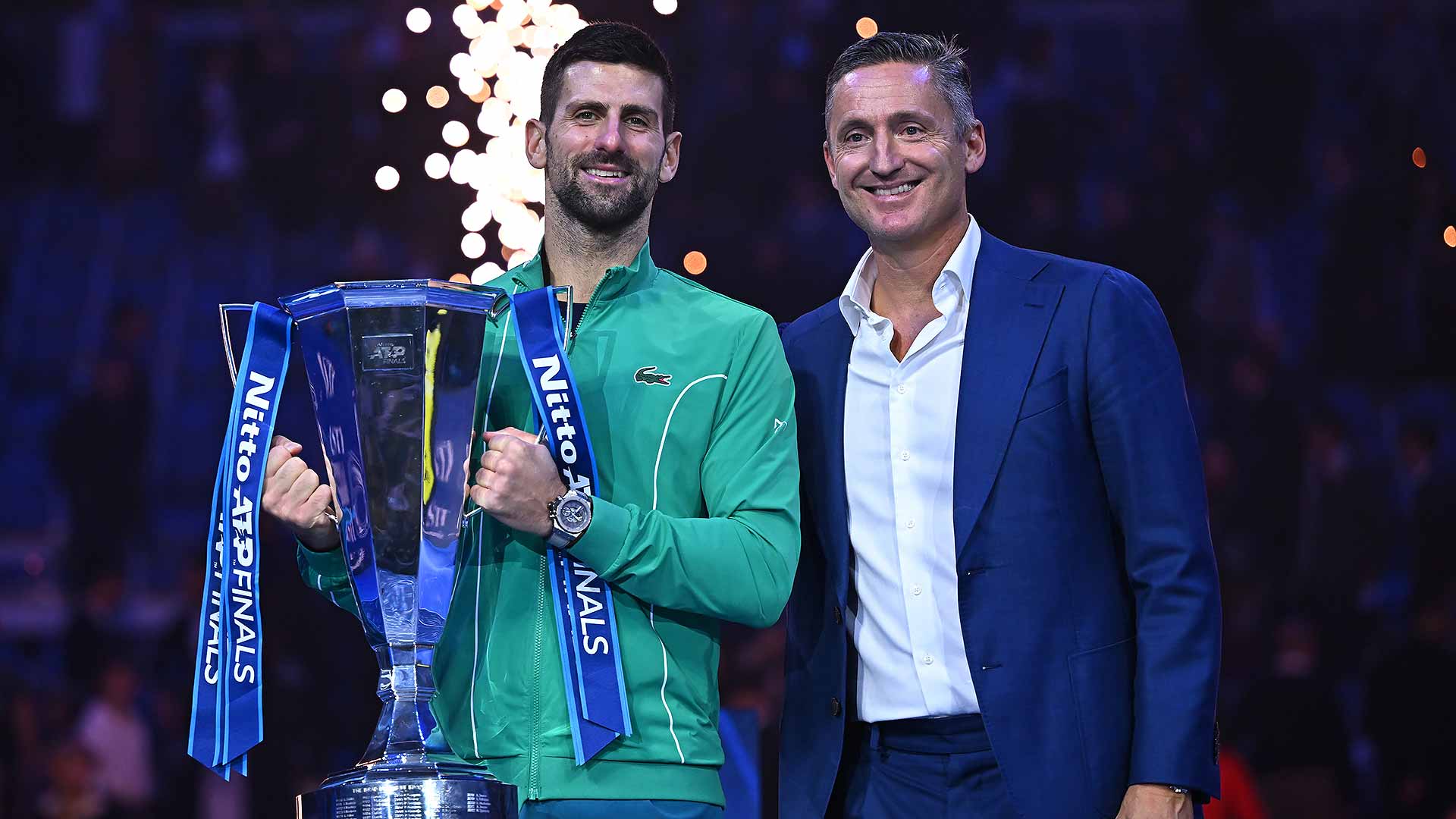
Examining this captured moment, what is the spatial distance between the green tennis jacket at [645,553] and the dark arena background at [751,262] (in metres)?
3.39

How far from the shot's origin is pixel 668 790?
6.71 feet

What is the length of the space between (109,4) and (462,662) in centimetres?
680

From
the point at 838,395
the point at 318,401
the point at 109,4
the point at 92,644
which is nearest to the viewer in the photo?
the point at 318,401

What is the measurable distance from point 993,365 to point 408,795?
3.56 ft

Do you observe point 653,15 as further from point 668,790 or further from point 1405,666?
point 668,790

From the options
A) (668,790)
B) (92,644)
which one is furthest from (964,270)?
(92,644)

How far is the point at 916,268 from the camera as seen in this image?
8.21 feet

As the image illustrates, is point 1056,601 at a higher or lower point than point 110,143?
lower

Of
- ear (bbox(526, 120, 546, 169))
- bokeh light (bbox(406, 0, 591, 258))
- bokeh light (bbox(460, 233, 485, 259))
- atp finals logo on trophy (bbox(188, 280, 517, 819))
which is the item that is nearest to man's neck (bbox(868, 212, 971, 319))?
ear (bbox(526, 120, 546, 169))

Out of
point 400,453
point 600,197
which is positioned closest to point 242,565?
point 400,453

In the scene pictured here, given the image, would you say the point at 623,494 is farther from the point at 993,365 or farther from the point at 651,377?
the point at 993,365

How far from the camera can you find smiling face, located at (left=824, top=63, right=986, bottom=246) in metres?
2.45

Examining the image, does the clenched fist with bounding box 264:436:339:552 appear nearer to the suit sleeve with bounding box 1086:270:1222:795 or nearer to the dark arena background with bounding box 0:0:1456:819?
the suit sleeve with bounding box 1086:270:1222:795

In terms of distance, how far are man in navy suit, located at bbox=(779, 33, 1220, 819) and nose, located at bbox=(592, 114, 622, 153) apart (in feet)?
1.31
